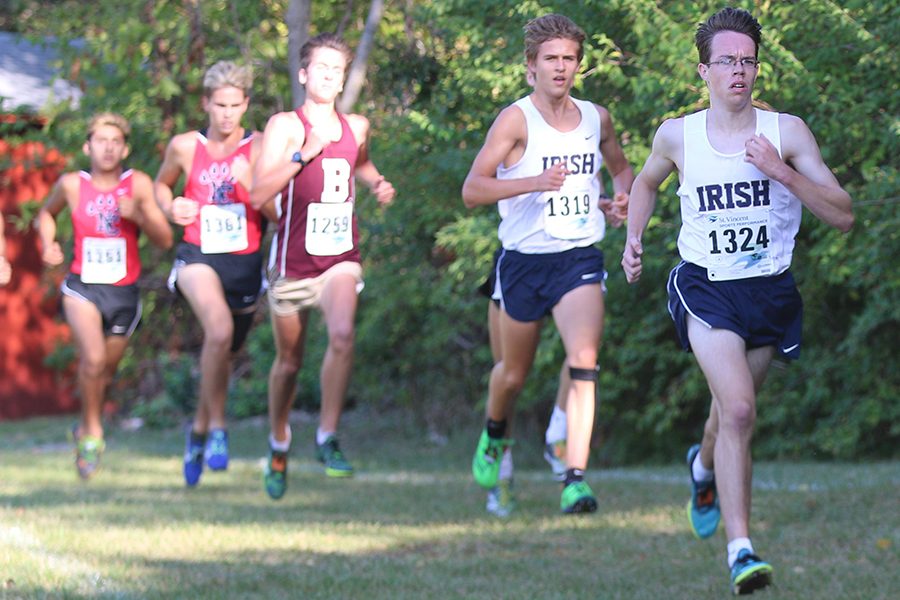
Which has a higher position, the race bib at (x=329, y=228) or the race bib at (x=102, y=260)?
the race bib at (x=329, y=228)

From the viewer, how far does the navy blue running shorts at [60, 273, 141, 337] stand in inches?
378

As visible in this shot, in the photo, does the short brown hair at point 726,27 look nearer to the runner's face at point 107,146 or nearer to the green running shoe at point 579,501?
the green running shoe at point 579,501

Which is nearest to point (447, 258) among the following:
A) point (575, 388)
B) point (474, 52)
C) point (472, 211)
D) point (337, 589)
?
point (472, 211)

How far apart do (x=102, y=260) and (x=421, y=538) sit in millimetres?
3105

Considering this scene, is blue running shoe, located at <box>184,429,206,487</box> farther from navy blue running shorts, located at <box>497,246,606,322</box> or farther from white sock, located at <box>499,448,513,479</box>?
navy blue running shorts, located at <box>497,246,606,322</box>

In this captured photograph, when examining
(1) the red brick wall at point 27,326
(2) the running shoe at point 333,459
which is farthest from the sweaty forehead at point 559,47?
(1) the red brick wall at point 27,326

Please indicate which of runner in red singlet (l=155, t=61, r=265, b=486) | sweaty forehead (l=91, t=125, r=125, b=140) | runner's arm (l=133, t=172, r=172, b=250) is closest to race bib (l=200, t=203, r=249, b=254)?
runner in red singlet (l=155, t=61, r=265, b=486)

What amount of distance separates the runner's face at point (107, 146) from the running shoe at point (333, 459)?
2690 millimetres

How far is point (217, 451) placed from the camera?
8.77 meters

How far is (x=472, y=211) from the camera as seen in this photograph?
467 inches

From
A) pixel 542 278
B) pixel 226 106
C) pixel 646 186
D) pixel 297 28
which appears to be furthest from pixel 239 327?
pixel 297 28

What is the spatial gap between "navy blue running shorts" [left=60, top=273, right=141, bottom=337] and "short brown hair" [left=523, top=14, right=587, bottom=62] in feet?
12.4

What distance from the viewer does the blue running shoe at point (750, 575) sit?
5055mm

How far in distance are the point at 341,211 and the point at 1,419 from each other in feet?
38.6
